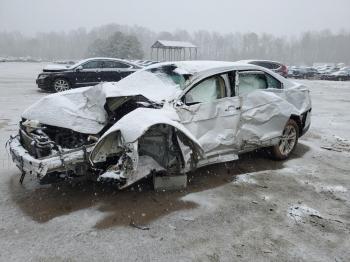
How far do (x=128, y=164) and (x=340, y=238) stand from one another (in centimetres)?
240

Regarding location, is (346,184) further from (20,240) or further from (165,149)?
(20,240)

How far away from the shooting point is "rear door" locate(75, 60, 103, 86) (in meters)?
13.9

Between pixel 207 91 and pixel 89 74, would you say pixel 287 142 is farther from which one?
pixel 89 74

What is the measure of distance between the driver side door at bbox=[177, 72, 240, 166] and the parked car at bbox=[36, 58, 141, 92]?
9.47 meters

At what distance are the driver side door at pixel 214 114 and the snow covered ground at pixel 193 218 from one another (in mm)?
509

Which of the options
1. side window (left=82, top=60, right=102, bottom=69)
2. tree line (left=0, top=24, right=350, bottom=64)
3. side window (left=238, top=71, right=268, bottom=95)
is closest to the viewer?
side window (left=238, top=71, right=268, bottom=95)

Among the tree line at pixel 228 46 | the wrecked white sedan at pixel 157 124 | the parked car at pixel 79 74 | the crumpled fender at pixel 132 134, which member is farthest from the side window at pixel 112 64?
the tree line at pixel 228 46

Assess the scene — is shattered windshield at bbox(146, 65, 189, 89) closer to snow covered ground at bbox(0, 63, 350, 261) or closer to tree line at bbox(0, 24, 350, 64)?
snow covered ground at bbox(0, 63, 350, 261)

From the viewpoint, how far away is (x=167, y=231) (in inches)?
156

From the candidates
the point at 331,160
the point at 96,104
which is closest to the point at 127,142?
the point at 96,104

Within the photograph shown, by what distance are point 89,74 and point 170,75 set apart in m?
9.09

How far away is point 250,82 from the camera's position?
595cm

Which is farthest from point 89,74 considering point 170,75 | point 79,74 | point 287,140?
point 287,140

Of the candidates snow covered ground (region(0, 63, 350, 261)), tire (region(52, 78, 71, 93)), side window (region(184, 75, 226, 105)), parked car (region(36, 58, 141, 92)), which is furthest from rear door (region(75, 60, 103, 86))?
side window (region(184, 75, 226, 105))
